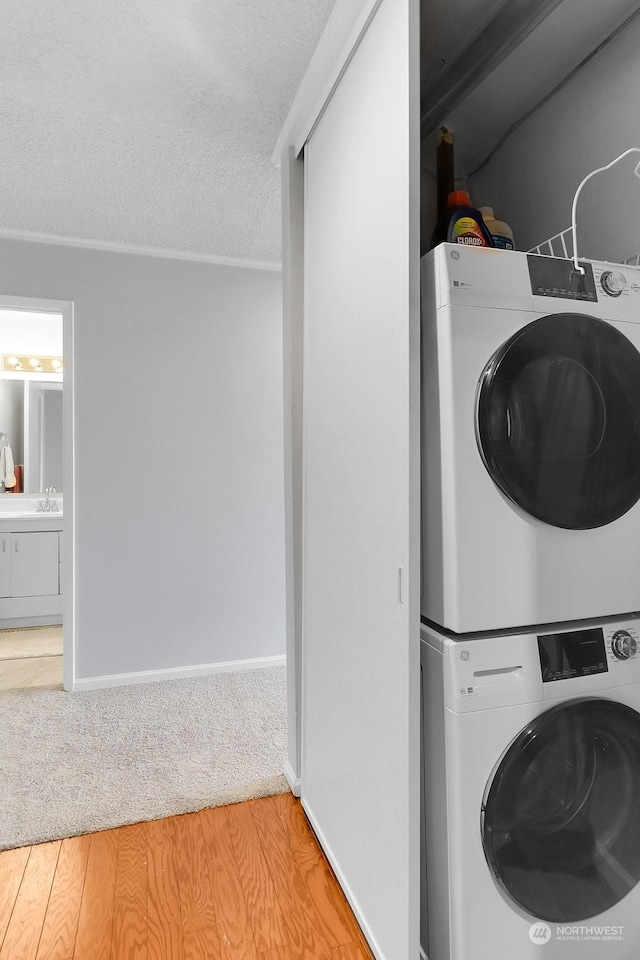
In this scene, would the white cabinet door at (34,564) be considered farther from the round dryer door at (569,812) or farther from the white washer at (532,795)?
the round dryer door at (569,812)

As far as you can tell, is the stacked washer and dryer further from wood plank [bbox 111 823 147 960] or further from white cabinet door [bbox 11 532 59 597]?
white cabinet door [bbox 11 532 59 597]

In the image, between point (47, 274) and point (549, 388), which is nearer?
point (549, 388)

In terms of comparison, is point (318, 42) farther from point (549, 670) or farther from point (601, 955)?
point (601, 955)

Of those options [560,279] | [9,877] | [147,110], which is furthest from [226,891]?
[147,110]

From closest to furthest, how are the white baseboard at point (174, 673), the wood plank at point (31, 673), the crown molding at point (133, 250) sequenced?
the crown molding at point (133, 250), the white baseboard at point (174, 673), the wood plank at point (31, 673)

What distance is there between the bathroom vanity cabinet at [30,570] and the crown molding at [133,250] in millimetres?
2054

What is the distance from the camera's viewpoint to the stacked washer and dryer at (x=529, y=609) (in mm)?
1141

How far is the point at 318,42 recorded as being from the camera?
160 cm

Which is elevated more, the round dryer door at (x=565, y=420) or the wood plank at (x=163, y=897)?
the round dryer door at (x=565, y=420)

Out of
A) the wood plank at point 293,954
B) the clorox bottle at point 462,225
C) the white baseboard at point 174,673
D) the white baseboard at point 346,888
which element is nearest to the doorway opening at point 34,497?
the white baseboard at point 174,673

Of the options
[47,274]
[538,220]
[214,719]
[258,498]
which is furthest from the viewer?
[258,498]

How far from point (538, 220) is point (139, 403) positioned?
2189 mm

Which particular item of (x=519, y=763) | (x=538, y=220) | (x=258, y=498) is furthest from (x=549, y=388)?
(x=258, y=498)

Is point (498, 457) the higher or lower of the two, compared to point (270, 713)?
higher
